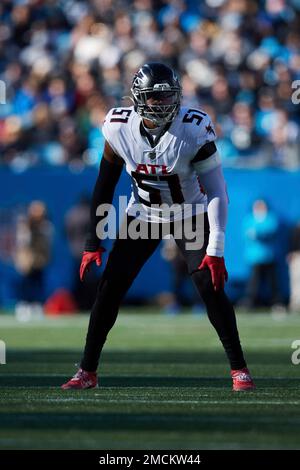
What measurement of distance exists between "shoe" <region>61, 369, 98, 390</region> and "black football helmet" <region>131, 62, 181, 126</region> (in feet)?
4.72

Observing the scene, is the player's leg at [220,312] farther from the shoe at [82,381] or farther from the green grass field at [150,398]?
the shoe at [82,381]

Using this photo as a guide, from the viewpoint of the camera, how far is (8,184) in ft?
51.9

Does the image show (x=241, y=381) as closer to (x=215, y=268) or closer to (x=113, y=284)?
(x=215, y=268)

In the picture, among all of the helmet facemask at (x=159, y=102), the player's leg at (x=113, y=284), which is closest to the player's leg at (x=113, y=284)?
the player's leg at (x=113, y=284)

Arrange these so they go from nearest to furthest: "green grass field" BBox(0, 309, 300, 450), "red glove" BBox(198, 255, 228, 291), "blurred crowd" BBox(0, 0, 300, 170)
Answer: "green grass field" BBox(0, 309, 300, 450)
"red glove" BBox(198, 255, 228, 291)
"blurred crowd" BBox(0, 0, 300, 170)

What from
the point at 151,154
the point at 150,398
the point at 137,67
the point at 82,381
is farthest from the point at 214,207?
the point at 137,67

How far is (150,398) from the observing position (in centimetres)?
608

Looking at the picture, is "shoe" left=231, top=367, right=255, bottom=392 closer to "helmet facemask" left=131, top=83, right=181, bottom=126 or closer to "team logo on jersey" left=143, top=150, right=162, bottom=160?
"team logo on jersey" left=143, top=150, right=162, bottom=160

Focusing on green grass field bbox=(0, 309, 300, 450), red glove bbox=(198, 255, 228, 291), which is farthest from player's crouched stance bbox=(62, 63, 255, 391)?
green grass field bbox=(0, 309, 300, 450)

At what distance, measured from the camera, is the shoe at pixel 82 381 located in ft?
21.5

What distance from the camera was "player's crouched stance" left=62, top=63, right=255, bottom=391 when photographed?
20.9ft

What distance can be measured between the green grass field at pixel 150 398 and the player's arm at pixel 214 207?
68 cm

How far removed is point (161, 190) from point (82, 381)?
1144 mm
